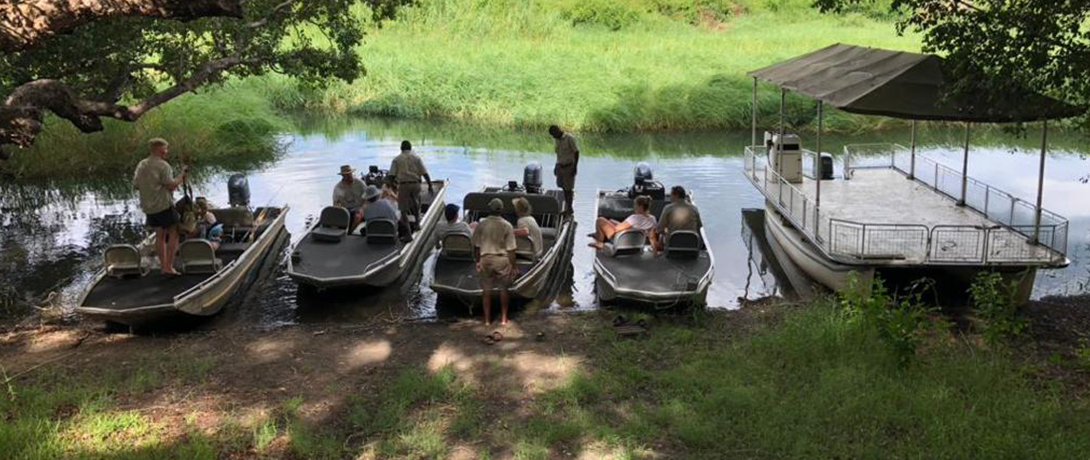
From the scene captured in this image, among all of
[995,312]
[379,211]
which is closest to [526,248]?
[379,211]

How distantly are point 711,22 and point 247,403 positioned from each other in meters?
43.4

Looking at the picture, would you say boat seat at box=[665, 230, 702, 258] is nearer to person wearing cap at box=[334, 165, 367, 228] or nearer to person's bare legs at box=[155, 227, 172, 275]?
person wearing cap at box=[334, 165, 367, 228]

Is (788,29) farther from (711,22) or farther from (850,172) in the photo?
(850,172)

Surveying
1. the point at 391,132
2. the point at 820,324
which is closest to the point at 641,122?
the point at 391,132

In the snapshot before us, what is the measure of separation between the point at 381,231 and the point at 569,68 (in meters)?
20.2

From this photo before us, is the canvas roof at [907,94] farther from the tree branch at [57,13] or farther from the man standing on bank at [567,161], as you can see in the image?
the tree branch at [57,13]

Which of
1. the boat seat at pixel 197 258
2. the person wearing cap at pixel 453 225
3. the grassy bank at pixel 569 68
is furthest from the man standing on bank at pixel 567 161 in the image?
the grassy bank at pixel 569 68

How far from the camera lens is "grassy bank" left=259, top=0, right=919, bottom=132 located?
1157 inches

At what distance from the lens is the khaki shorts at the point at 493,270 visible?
11711 millimetres

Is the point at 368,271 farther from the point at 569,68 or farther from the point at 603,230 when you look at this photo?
the point at 569,68

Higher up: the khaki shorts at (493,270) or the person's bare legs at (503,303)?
the khaki shorts at (493,270)

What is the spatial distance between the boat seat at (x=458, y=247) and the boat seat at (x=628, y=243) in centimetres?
209

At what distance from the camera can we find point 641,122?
95.1 feet

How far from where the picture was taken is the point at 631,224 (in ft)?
45.4
